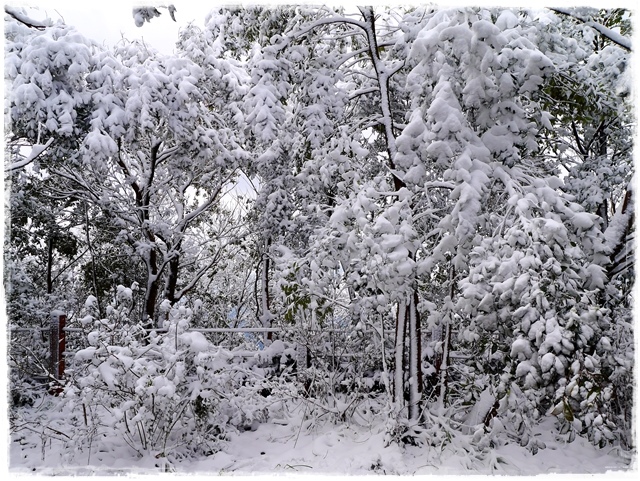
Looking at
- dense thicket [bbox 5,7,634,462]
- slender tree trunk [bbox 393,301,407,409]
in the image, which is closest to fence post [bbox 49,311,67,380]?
dense thicket [bbox 5,7,634,462]

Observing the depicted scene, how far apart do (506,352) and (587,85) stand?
3.40m

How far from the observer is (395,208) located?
4.98 m

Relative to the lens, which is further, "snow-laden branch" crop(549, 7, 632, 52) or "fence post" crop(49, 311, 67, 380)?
"fence post" crop(49, 311, 67, 380)

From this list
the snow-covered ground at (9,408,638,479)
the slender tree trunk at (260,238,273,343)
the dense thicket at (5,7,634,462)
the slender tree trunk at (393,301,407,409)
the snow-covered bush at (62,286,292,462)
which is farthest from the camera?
the slender tree trunk at (260,238,273,343)

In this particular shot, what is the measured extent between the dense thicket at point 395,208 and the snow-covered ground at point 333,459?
199 mm

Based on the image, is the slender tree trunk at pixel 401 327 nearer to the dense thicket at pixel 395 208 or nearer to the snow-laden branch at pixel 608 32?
the dense thicket at pixel 395 208

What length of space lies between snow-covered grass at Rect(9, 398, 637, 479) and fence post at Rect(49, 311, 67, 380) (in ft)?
7.00

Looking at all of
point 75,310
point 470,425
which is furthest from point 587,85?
point 75,310

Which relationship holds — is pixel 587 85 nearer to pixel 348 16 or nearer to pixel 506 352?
pixel 348 16

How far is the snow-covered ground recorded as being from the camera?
16.8ft

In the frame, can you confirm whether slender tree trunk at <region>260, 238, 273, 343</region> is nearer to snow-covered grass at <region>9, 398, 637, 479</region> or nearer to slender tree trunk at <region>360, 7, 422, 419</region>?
snow-covered grass at <region>9, 398, 637, 479</region>

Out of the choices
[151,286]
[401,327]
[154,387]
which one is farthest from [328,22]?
[151,286]

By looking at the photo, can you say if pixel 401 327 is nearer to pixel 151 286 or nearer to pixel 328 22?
pixel 328 22

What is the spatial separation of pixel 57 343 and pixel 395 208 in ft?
20.7
